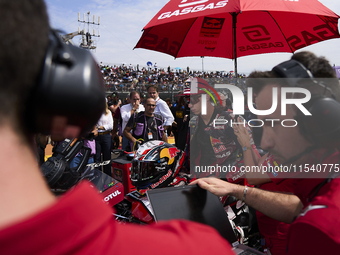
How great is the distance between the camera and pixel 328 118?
3.48 ft

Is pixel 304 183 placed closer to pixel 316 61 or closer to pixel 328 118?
pixel 328 118

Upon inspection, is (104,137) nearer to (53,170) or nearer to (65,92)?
(53,170)

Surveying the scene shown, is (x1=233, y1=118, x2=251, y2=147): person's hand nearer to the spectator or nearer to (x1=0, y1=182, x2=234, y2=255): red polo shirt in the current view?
(x1=0, y1=182, x2=234, y2=255): red polo shirt

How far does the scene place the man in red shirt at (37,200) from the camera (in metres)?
0.37

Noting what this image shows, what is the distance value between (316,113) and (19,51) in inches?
43.4

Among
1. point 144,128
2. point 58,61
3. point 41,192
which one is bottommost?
point 144,128

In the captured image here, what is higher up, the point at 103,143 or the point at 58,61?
the point at 58,61

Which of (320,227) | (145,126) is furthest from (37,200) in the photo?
(145,126)

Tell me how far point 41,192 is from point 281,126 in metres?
1.11

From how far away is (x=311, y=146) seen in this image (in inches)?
45.3

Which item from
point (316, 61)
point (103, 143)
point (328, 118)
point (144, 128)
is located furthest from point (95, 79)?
point (103, 143)

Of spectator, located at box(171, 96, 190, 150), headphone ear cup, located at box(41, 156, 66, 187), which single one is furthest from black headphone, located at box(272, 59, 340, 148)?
spectator, located at box(171, 96, 190, 150)

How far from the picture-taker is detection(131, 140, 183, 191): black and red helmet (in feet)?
7.99

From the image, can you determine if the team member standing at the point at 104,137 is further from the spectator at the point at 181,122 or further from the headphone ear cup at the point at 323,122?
→ the headphone ear cup at the point at 323,122
